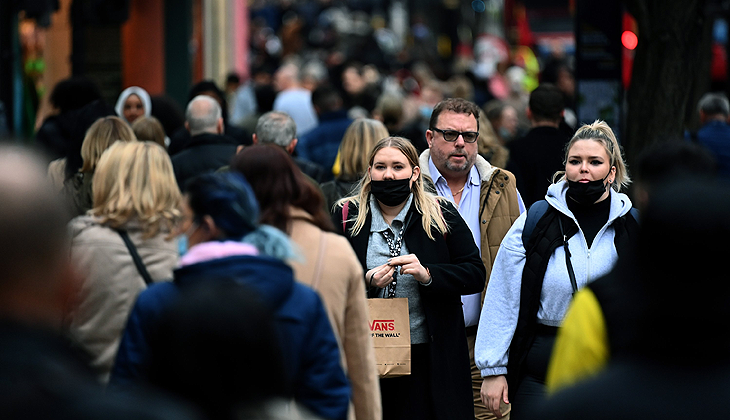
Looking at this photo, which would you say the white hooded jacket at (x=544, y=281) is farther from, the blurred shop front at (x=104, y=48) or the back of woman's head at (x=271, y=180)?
the blurred shop front at (x=104, y=48)

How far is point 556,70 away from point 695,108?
3.91 meters

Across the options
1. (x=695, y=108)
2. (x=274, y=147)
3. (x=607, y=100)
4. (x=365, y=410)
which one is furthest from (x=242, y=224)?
(x=695, y=108)

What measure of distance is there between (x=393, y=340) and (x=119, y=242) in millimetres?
1421

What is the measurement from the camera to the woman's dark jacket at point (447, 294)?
17.0ft

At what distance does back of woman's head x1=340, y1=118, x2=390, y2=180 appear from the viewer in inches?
291

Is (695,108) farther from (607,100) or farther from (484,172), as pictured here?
(484,172)

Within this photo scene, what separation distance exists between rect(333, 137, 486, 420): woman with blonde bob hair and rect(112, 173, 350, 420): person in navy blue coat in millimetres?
1711

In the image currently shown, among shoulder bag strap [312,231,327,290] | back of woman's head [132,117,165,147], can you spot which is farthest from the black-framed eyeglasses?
back of woman's head [132,117,165,147]

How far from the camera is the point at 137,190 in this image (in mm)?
4457

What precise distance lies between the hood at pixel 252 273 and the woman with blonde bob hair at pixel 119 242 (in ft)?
3.70

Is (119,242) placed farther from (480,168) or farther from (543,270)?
(480,168)

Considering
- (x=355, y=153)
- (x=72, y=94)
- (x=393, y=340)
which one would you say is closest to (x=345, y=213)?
(x=393, y=340)

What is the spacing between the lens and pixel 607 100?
31.6ft

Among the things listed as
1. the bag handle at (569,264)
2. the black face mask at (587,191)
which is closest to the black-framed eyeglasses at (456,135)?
the black face mask at (587,191)
